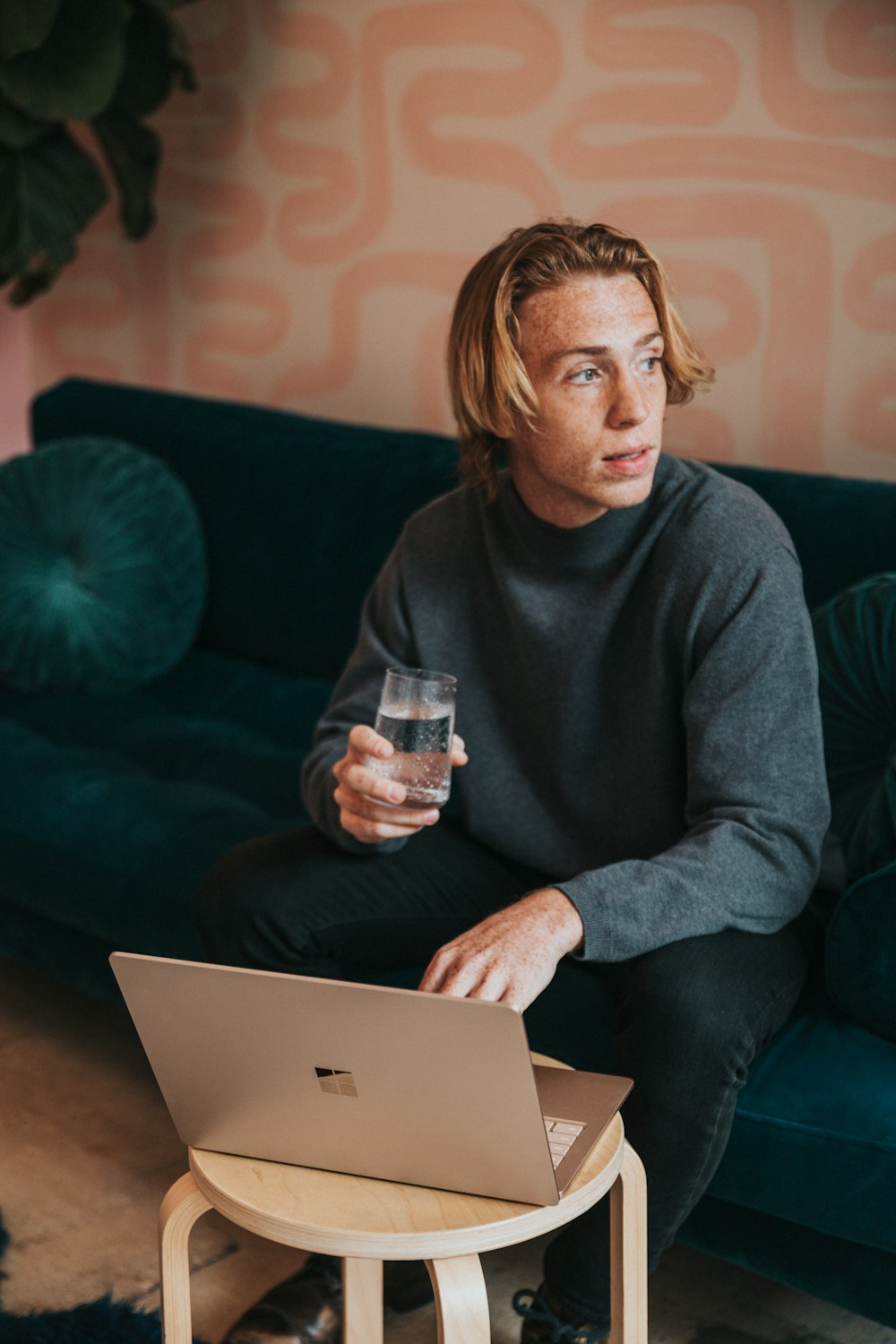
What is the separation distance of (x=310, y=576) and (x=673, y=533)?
1155 millimetres

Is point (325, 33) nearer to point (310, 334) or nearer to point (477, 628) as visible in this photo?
point (310, 334)

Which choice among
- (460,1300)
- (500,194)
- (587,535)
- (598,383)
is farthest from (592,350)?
(500,194)

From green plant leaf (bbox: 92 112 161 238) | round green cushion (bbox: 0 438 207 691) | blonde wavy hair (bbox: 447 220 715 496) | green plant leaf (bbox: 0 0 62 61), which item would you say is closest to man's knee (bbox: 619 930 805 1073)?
blonde wavy hair (bbox: 447 220 715 496)

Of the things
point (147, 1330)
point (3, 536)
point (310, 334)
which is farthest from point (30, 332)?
point (147, 1330)

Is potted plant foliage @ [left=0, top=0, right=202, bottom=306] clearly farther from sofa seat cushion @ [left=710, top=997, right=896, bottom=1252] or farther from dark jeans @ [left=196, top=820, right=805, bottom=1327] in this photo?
sofa seat cushion @ [left=710, top=997, right=896, bottom=1252]

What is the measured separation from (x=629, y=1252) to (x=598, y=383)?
83 centimetres

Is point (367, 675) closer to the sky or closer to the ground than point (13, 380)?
closer to the ground

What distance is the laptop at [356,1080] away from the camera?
0.95 m

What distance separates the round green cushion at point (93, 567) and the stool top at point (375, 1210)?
1.59 metres

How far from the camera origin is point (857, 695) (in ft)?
5.16

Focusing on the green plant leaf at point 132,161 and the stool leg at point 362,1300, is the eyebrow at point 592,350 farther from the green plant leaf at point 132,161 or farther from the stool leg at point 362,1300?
the green plant leaf at point 132,161

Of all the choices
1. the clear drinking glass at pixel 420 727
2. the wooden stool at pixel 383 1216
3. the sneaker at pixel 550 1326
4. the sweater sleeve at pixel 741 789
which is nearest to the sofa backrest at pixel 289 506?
the sweater sleeve at pixel 741 789

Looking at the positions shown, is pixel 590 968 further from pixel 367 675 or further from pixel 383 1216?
pixel 383 1216

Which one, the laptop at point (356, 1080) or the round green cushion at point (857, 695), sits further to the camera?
the round green cushion at point (857, 695)
